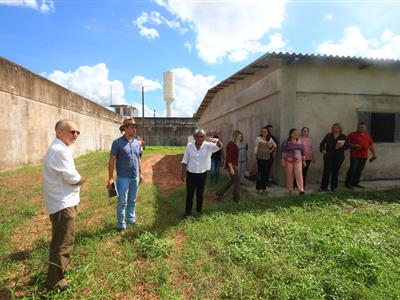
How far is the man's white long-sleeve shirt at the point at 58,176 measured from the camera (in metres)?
2.88

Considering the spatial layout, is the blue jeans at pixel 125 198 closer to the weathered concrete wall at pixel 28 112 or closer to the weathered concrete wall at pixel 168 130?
the weathered concrete wall at pixel 28 112

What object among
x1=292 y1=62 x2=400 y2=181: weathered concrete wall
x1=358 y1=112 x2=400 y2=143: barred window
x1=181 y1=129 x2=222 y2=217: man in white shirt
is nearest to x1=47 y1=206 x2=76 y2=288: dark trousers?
x1=181 y1=129 x2=222 y2=217: man in white shirt

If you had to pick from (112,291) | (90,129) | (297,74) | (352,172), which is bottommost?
(112,291)

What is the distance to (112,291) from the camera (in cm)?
301

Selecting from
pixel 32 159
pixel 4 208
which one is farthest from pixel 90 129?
pixel 4 208

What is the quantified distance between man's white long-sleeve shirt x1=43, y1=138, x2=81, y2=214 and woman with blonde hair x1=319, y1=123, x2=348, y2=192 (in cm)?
601

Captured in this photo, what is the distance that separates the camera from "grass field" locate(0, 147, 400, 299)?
117 inches

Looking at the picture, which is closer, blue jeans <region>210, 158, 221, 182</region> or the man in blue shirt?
the man in blue shirt

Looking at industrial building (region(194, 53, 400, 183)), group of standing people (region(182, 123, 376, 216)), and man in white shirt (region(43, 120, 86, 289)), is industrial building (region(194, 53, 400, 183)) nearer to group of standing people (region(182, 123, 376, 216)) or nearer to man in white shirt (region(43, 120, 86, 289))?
group of standing people (region(182, 123, 376, 216))

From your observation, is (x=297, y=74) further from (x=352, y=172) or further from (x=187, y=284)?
(x=187, y=284)

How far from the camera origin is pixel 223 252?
3684 millimetres

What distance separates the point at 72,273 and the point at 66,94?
46.7ft

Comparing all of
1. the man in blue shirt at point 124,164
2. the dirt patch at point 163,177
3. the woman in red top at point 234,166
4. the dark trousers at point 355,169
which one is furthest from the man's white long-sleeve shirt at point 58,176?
the dark trousers at point 355,169

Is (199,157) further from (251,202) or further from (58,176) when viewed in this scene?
(58,176)
